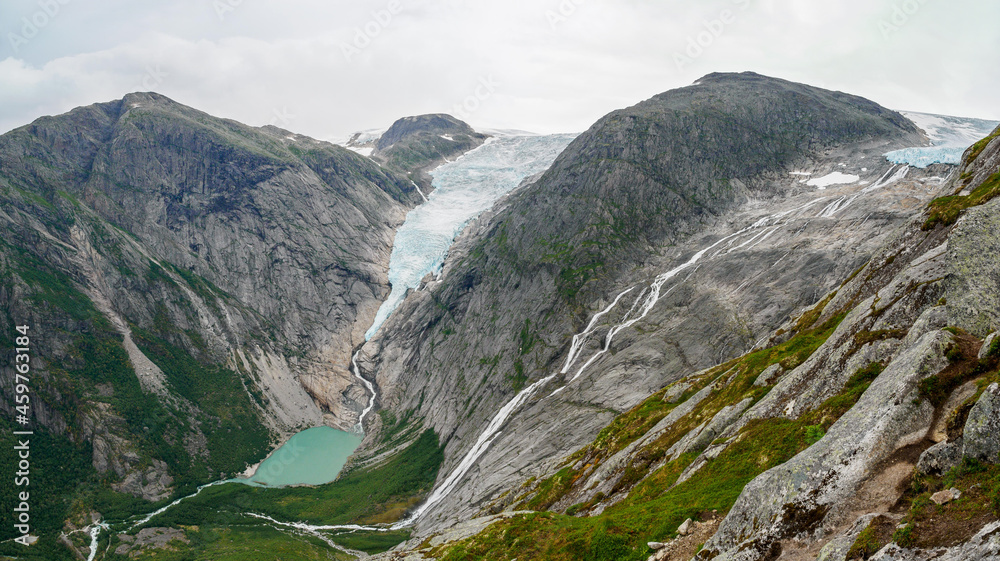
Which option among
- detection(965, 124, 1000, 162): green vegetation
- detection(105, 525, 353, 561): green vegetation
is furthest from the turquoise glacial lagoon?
detection(965, 124, 1000, 162): green vegetation

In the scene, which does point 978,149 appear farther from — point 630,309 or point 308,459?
point 308,459

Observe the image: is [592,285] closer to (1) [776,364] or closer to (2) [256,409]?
(1) [776,364]

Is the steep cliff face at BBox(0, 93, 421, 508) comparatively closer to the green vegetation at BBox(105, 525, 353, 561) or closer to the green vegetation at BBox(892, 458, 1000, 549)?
the green vegetation at BBox(105, 525, 353, 561)

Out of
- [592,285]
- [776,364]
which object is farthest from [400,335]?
[776,364]

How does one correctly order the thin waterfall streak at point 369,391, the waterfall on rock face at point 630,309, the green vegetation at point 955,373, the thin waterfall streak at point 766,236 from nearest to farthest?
the green vegetation at point 955,373 < the waterfall on rock face at point 630,309 < the thin waterfall streak at point 766,236 < the thin waterfall streak at point 369,391

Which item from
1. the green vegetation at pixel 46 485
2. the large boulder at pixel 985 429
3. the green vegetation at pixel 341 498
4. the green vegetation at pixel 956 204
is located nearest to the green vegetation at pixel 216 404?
the green vegetation at pixel 341 498

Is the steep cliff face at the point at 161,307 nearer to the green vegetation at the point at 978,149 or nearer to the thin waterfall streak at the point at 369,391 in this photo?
the thin waterfall streak at the point at 369,391
